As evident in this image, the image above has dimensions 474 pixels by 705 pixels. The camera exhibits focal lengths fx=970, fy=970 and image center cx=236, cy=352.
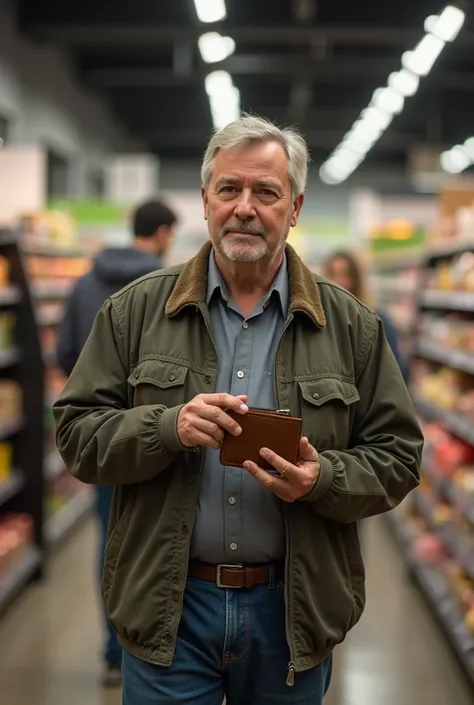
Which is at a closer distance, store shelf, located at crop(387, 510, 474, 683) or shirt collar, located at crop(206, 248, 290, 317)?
shirt collar, located at crop(206, 248, 290, 317)

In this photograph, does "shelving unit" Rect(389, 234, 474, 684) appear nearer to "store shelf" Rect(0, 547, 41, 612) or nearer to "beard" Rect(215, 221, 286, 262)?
"store shelf" Rect(0, 547, 41, 612)

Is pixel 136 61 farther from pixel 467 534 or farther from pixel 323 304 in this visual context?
pixel 323 304

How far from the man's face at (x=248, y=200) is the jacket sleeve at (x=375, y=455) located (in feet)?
1.25

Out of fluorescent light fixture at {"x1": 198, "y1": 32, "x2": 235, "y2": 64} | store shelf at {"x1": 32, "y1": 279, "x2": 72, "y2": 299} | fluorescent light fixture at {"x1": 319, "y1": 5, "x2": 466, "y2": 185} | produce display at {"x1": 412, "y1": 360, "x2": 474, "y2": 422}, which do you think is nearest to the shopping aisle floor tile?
store shelf at {"x1": 32, "y1": 279, "x2": 72, "y2": 299}

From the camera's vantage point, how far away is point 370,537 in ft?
26.2

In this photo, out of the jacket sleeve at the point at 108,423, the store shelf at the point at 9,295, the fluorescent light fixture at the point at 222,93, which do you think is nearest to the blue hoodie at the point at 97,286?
the store shelf at the point at 9,295

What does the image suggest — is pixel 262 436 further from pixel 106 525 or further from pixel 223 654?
pixel 106 525

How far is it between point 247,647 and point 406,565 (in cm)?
499

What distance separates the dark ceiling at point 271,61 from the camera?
10492 mm

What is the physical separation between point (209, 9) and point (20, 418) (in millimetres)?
4329

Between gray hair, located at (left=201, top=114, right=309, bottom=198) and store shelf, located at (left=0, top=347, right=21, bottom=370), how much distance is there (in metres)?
3.65

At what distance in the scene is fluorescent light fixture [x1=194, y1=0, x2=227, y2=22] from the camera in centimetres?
838

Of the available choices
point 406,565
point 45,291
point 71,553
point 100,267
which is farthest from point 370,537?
point 100,267

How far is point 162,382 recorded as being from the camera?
225cm
